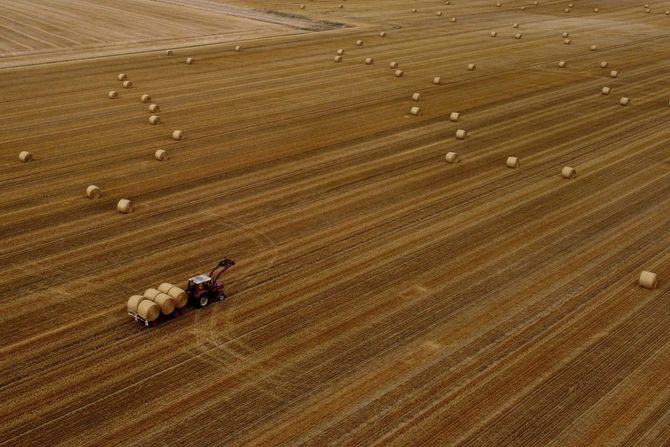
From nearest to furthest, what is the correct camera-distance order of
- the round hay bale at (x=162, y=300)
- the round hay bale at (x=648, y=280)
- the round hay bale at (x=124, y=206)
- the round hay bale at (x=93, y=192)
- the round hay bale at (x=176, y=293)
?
the round hay bale at (x=162, y=300)
the round hay bale at (x=176, y=293)
the round hay bale at (x=648, y=280)
the round hay bale at (x=124, y=206)
the round hay bale at (x=93, y=192)

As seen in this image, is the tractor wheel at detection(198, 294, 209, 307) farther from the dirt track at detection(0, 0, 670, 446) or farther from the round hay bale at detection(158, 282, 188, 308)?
the dirt track at detection(0, 0, 670, 446)

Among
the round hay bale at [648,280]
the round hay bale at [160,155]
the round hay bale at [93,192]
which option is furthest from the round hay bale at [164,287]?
the round hay bale at [648,280]

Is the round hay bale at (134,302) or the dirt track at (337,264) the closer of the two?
the dirt track at (337,264)

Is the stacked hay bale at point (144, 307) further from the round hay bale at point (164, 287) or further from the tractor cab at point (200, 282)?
the tractor cab at point (200, 282)

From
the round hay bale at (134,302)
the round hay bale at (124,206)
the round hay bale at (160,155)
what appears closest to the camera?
the round hay bale at (134,302)

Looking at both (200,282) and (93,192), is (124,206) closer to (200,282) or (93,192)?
(93,192)

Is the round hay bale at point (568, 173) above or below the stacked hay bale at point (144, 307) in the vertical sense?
above

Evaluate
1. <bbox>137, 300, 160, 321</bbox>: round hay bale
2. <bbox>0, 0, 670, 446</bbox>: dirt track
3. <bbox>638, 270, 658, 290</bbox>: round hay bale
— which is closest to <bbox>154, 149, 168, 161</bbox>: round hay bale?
<bbox>0, 0, 670, 446</bbox>: dirt track
